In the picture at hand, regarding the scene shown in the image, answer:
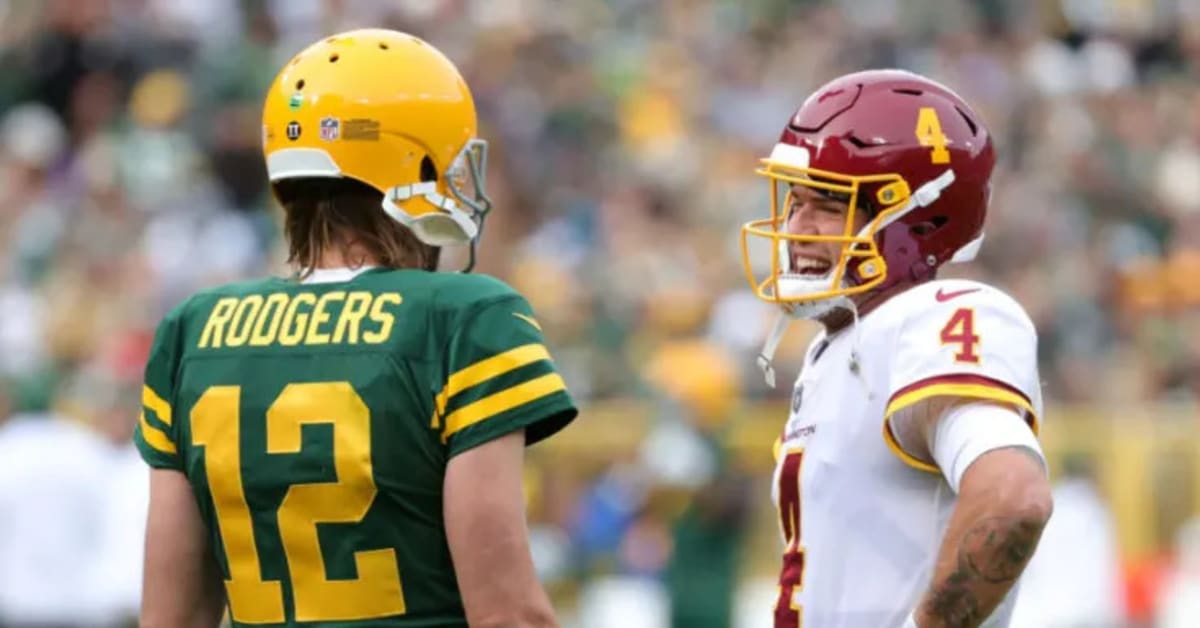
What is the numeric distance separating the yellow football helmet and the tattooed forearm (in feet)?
3.55

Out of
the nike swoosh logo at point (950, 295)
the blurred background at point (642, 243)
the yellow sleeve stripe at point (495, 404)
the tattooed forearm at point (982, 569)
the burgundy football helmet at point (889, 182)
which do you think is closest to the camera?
the tattooed forearm at point (982, 569)

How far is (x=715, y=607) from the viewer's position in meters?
10.9

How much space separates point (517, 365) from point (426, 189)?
1.41ft

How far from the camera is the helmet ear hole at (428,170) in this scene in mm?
4145


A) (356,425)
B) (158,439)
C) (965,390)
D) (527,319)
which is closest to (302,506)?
(356,425)

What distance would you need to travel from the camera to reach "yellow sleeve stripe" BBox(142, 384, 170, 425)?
4168 mm

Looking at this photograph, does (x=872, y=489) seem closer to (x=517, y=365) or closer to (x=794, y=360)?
(x=517, y=365)

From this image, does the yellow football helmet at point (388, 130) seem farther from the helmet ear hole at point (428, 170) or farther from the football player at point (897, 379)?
the football player at point (897, 379)

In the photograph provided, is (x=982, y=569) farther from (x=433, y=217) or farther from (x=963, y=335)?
(x=433, y=217)

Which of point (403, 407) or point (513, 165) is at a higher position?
point (403, 407)

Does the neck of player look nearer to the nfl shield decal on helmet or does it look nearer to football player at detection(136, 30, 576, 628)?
football player at detection(136, 30, 576, 628)

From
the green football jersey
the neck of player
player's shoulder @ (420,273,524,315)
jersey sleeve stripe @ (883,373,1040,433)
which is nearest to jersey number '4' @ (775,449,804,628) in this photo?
jersey sleeve stripe @ (883,373,1040,433)

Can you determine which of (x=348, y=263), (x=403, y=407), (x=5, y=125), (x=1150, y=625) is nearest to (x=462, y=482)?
(x=403, y=407)

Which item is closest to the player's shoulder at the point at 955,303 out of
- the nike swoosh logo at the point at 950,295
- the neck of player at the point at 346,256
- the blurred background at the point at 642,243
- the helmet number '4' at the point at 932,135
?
the nike swoosh logo at the point at 950,295
